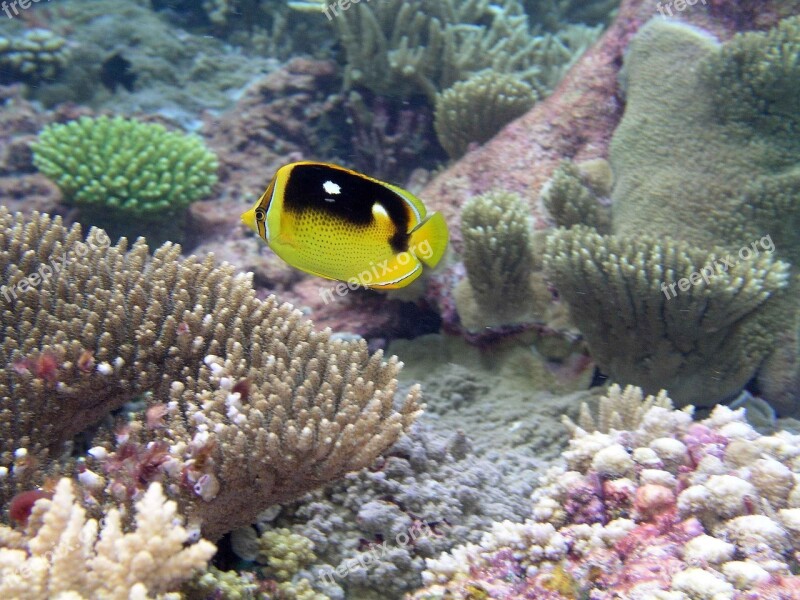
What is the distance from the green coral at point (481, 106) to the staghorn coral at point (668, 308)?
7.81 ft

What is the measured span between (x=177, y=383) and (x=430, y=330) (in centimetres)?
298

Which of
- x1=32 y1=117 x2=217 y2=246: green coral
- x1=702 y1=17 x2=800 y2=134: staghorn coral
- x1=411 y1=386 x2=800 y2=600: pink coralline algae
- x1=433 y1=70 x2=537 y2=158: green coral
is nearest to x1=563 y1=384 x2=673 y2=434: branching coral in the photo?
x1=411 y1=386 x2=800 y2=600: pink coralline algae

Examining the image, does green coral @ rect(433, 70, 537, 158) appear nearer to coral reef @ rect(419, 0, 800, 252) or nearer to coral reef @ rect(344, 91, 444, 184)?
coral reef @ rect(419, 0, 800, 252)

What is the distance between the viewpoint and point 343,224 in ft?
7.61

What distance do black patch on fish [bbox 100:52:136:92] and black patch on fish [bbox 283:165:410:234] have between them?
25.7 feet

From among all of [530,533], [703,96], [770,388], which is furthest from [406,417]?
[703,96]

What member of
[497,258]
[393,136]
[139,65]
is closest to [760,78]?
[497,258]

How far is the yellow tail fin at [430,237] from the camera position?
7.68 ft

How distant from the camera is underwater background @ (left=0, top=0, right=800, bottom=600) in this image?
231 cm

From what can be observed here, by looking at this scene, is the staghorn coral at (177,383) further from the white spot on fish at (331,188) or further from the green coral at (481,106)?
the green coral at (481,106)

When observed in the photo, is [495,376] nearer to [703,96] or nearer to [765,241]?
[765,241]

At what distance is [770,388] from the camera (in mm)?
4273

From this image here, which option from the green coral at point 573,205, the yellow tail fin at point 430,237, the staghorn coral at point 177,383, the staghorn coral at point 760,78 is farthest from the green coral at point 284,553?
the staghorn coral at point 760,78

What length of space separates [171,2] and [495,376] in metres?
9.71
